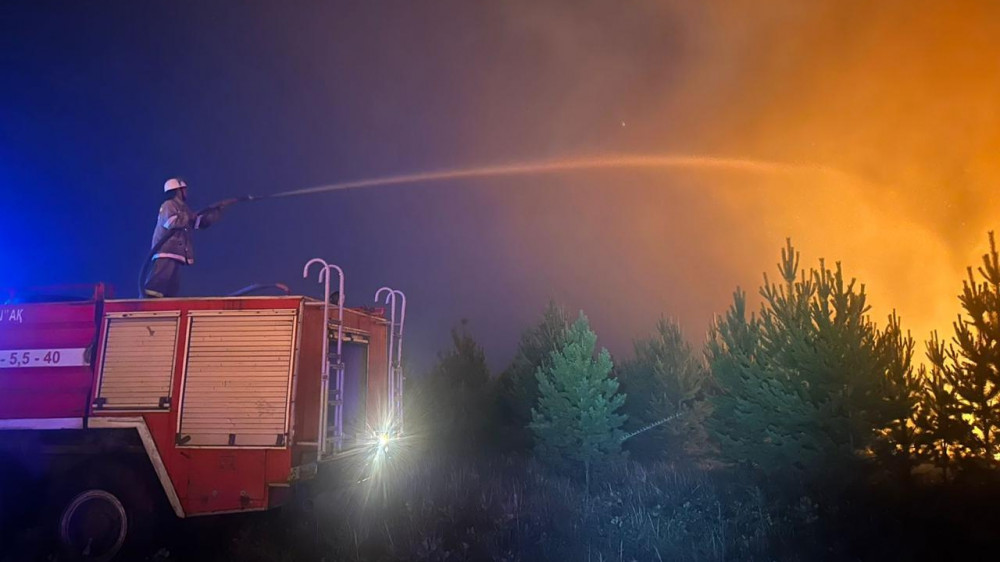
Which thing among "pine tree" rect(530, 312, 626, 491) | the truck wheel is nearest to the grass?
the truck wheel

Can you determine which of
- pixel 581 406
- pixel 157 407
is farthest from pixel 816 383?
pixel 157 407

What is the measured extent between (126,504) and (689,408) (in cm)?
1684

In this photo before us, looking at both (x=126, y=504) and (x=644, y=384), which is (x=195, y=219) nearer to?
(x=126, y=504)

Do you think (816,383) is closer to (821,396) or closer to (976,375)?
(821,396)

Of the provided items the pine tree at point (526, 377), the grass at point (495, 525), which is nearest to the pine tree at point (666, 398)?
the pine tree at point (526, 377)

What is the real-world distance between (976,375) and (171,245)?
14352 mm

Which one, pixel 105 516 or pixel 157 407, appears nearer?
pixel 157 407

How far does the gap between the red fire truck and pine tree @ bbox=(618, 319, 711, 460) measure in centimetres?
1354

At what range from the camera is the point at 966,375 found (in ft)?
38.5

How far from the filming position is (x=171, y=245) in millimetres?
9297

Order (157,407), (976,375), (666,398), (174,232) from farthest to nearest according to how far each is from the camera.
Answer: (666,398)
(976,375)
(174,232)
(157,407)

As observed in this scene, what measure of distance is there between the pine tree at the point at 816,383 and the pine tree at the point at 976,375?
833 millimetres

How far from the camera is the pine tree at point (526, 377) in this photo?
63.8 feet

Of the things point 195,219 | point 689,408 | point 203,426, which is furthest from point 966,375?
point 195,219
